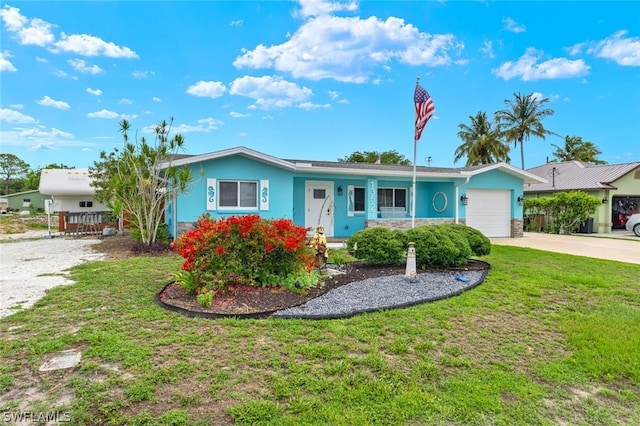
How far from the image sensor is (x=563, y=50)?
710 inches

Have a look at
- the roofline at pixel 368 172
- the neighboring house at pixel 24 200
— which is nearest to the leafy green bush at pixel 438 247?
the roofline at pixel 368 172

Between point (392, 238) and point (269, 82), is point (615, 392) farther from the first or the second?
point (269, 82)

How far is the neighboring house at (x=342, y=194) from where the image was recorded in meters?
11.6

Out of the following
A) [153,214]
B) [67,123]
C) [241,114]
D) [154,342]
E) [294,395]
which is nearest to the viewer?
[294,395]

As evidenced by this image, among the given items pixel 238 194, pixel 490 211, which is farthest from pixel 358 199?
pixel 490 211

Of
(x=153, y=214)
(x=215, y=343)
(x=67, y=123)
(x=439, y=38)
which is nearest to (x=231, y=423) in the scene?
(x=215, y=343)

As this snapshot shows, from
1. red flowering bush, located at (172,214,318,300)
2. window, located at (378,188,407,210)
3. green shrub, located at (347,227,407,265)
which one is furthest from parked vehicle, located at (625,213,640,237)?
red flowering bush, located at (172,214,318,300)

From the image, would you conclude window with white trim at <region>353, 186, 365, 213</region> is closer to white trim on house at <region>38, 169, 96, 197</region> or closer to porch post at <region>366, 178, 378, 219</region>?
porch post at <region>366, 178, 378, 219</region>

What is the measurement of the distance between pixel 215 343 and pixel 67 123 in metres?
18.4

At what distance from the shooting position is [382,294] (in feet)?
18.1

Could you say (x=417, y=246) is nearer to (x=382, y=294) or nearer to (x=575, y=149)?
(x=382, y=294)

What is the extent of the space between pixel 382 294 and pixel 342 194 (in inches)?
352

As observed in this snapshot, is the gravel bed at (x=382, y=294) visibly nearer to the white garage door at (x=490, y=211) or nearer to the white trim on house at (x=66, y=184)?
the white garage door at (x=490, y=211)

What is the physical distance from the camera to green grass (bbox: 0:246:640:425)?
253 cm
